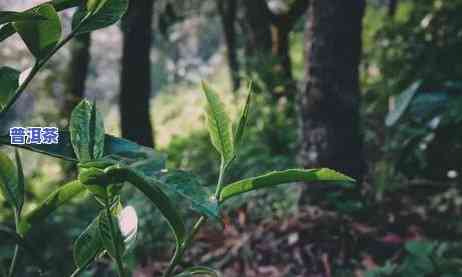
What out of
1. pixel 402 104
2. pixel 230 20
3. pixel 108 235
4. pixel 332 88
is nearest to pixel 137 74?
pixel 332 88

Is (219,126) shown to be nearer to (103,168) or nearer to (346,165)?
(103,168)

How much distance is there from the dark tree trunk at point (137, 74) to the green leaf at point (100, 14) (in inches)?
180

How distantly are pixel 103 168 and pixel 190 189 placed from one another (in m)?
0.10

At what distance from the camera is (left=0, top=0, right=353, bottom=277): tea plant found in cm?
71

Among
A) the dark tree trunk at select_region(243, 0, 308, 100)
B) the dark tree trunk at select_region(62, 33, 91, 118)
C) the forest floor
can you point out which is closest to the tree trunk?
the dark tree trunk at select_region(243, 0, 308, 100)

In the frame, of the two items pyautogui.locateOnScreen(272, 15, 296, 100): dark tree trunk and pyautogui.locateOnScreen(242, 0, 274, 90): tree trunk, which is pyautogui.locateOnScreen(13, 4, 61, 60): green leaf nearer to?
pyautogui.locateOnScreen(272, 15, 296, 100): dark tree trunk

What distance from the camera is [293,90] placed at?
257 inches

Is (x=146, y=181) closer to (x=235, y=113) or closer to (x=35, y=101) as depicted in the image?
(x=235, y=113)

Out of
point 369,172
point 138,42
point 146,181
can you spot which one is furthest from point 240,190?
point 138,42

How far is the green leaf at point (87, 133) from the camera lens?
0.78 m

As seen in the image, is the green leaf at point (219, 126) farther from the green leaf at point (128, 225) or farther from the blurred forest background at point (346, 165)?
the blurred forest background at point (346, 165)

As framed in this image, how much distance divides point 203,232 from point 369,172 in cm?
107

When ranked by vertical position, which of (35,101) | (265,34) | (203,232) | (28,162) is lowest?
(35,101)

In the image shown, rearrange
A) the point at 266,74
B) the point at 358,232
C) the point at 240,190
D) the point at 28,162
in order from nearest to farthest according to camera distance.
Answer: the point at 240,190 → the point at 28,162 → the point at 358,232 → the point at 266,74
